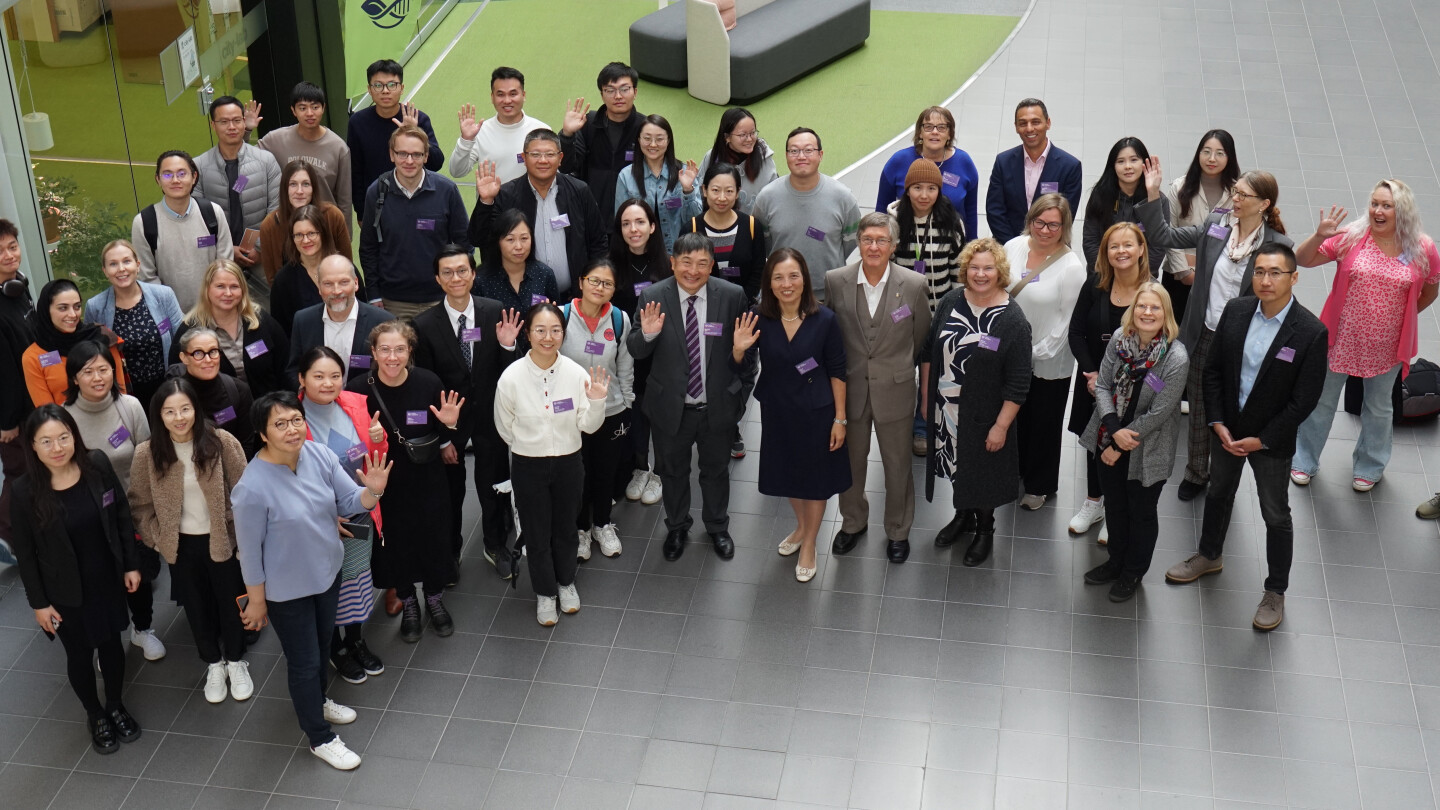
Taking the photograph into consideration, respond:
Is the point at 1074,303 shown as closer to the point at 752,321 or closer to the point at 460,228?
the point at 752,321

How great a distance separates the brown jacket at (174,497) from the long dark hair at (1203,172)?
191 inches

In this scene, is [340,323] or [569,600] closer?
[340,323]

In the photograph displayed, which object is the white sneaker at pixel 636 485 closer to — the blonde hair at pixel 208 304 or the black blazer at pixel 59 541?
the blonde hair at pixel 208 304

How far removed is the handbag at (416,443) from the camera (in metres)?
5.70

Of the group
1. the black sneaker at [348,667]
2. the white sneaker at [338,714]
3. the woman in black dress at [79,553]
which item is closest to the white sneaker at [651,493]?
the black sneaker at [348,667]

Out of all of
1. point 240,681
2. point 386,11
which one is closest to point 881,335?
point 240,681

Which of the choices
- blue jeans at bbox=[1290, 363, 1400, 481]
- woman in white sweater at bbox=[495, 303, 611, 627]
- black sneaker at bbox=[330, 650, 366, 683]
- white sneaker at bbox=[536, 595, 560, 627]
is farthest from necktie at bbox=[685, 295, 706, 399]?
blue jeans at bbox=[1290, 363, 1400, 481]

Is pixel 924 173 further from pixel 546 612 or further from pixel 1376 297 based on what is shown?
pixel 546 612

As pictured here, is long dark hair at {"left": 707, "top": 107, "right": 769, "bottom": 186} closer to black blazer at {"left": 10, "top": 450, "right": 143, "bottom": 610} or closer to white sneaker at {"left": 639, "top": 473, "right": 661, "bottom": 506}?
white sneaker at {"left": 639, "top": 473, "right": 661, "bottom": 506}

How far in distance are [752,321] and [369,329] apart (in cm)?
175

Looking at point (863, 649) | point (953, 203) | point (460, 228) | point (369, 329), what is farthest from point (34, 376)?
point (953, 203)

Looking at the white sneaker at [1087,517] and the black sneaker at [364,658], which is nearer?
the black sneaker at [364,658]

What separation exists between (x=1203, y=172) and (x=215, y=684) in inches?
214

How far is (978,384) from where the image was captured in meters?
6.13
